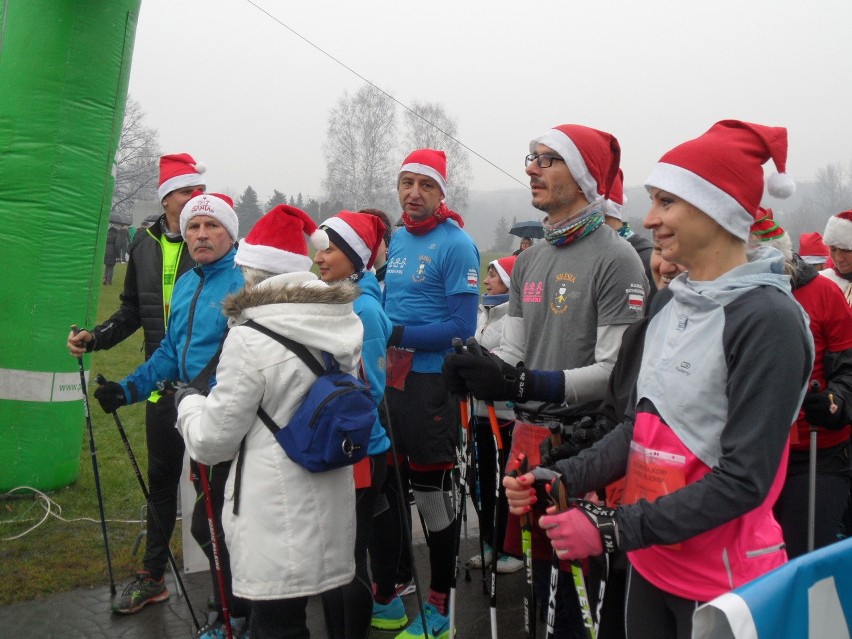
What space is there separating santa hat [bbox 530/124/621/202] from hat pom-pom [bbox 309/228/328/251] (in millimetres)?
1055

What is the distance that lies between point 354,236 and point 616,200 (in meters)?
1.97

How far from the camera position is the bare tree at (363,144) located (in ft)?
132

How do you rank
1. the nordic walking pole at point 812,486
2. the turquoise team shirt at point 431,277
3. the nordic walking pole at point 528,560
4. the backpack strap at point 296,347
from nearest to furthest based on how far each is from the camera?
the nordic walking pole at point 528,560
the backpack strap at point 296,347
the nordic walking pole at point 812,486
the turquoise team shirt at point 431,277

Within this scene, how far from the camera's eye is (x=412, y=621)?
13.6ft

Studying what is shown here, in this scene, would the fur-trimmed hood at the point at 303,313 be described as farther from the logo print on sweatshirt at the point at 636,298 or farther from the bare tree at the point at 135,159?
the bare tree at the point at 135,159

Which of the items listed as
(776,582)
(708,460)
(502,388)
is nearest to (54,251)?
(502,388)

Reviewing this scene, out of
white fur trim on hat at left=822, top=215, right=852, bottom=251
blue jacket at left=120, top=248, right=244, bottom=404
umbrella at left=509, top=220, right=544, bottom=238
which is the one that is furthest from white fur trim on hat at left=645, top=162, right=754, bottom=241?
umbrella at left=509, top=220, right=544, bottom=238

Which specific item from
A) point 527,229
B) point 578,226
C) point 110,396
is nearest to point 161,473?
point 110,396

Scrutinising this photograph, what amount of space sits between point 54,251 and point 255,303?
134 inches

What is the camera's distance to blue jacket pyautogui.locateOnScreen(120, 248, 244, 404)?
12.2ft

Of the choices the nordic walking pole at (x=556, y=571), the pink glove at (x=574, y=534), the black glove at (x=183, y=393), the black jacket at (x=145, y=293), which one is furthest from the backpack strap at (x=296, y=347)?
the black jacket at (x=145, y=293)

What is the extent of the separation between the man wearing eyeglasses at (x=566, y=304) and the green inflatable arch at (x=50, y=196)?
3.71 metres

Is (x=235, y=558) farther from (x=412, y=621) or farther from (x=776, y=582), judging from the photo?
(x=776, y=582)

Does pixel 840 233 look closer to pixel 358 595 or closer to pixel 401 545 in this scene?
pixel 401 545
